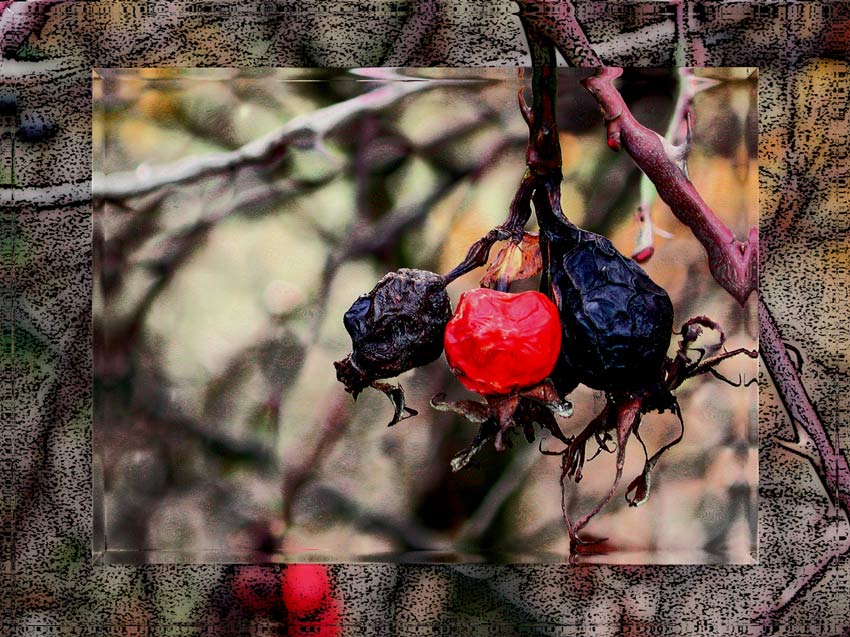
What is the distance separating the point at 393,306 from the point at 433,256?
8.4 inches

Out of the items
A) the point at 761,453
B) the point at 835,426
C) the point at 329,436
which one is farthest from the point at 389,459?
the point at 835,426

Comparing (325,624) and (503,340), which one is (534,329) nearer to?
(503,340)

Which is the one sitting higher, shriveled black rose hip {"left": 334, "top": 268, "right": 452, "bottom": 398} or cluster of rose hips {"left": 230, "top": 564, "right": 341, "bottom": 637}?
shriveled black rose hip {"left": 334, "top": 268, "right": 452, "bottom": 398}

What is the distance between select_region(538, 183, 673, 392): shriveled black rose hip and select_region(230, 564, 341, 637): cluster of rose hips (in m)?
0.50

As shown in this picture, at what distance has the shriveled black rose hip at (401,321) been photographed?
789mm

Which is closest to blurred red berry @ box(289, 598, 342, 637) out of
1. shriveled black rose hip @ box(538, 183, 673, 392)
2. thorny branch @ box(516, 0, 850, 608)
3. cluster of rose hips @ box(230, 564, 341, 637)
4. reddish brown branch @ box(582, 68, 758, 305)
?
cluster of rose hips @ box(230, 564, 341, 637)

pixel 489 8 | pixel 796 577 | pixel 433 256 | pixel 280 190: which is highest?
pixel 489 8

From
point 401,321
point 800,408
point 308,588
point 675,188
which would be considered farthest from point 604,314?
point 308,588

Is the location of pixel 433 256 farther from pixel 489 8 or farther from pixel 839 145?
pixel 839 145

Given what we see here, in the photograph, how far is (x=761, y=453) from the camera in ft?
3.34

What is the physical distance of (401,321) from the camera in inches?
31.1

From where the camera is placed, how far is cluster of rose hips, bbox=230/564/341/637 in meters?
1.02

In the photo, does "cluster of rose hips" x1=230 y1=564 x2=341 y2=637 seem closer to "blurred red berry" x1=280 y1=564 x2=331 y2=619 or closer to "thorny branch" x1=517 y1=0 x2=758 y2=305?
"blurred red berry" x1=280 y1=564 x2=331 y2=619

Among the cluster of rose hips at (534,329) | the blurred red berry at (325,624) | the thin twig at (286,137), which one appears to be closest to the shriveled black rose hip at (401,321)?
the cluster of rose hips at (534,329)
